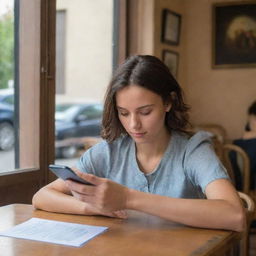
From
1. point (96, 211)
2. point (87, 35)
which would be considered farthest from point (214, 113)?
point (96, 211)

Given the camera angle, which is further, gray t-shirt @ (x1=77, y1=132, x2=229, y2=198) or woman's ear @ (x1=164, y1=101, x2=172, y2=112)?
woman's ear @ (x1=164, y1=101, x2=172, y2=112)

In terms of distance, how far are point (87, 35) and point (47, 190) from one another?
3.16 meters

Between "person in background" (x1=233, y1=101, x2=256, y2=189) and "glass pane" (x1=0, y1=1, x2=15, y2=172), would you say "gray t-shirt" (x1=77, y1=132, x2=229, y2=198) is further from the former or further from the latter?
"person in background" (x1=233, y1=101, x2=256, y2=189)

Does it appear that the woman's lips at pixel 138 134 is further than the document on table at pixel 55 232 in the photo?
Yes

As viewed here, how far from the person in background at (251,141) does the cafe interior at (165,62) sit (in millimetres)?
11

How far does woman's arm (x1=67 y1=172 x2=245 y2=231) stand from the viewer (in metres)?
1.39

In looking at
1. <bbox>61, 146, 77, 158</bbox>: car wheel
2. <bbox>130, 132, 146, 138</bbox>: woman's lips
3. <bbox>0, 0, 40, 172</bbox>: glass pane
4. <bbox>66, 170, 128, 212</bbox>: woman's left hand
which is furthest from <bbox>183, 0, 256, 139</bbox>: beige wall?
<bbox>66, 170, 128, 212</bbox>: woman's left hand

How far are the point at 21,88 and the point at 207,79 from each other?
2.44 meters

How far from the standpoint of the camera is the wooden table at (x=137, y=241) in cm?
119

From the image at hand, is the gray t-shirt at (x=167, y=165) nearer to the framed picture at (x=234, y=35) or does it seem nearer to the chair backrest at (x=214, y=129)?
the chair backrest at (x=214, y=129)

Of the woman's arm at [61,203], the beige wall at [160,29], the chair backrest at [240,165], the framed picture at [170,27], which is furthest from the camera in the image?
the framed picture at [170,27]

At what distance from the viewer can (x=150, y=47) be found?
410 cm

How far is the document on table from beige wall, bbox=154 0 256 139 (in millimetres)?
3380

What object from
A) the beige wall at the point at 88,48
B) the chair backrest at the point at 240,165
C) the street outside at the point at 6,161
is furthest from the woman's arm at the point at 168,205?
the beige wall at the point at 88,48
